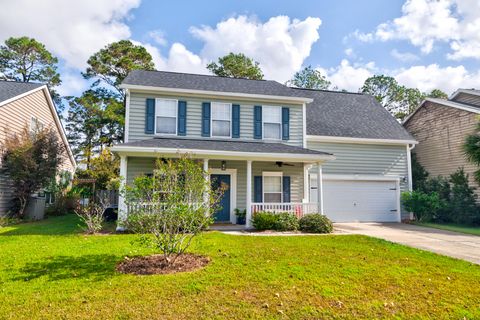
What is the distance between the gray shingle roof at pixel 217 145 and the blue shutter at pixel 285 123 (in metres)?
0.65

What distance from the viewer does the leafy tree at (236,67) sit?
29.2 meters

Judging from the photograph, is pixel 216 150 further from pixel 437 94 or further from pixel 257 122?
pixel 437 94

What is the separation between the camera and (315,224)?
10742mm

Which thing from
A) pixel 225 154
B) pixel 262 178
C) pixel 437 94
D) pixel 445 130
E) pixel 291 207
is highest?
pixel 437 94

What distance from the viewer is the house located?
38.8ft

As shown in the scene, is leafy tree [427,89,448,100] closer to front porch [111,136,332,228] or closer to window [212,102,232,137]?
front porch [111,136,332,228]

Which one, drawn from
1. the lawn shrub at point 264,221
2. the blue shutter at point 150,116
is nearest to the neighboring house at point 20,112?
the blue shutter at point 150,116

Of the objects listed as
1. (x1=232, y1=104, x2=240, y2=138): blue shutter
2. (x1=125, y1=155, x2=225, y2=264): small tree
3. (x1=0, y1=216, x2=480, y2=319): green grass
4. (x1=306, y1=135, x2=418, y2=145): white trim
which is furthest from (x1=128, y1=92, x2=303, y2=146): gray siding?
(x1=125, y1=155, x2=225, y2=264): small tree

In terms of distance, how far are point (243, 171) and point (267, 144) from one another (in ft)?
5.11

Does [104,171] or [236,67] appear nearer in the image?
Answer: [104,171]

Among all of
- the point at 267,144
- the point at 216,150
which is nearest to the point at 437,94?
the point at 267,144

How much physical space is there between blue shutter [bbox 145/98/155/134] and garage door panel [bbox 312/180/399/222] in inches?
322

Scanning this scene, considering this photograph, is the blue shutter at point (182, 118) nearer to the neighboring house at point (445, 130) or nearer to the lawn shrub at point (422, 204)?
the lawn shrub at point (422, 204)

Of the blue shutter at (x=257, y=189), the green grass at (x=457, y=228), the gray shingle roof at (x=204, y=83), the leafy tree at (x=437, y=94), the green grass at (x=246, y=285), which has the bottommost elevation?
the green grass at (x=246, y=285)
